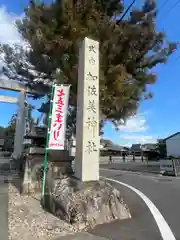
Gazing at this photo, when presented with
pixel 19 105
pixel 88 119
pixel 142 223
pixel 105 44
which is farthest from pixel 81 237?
pixel 19 105

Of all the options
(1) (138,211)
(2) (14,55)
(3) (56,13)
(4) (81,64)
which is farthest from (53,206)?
(2) (14,55)

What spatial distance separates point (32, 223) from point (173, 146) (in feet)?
119

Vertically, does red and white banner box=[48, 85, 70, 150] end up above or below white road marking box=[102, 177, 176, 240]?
above

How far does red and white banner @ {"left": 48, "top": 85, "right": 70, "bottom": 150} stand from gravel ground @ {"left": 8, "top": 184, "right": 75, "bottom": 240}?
6.14 feet

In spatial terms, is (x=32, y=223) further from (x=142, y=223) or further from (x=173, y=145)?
(x=173, y=145)

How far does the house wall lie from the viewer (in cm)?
3702

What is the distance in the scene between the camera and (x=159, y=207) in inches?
236

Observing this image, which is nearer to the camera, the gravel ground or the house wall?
the gravel ground

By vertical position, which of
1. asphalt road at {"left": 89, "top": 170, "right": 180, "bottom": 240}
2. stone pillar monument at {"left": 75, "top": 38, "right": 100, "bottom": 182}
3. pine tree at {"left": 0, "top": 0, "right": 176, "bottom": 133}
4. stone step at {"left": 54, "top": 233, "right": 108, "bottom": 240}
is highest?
pine tree at {"left": 0, "top": 0, "right": 176, "bottom": 133}

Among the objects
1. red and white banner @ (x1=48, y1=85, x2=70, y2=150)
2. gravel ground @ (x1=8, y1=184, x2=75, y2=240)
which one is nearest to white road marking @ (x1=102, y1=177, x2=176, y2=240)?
gravel ground @ (x1=8, y1=184, x2=75, y2=240)

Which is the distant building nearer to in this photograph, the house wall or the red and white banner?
the house wall

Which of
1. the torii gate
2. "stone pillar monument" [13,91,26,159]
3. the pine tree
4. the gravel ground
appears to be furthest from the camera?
"stone pillar monument" [13,91,26,159]

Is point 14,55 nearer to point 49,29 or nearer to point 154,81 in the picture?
point 49,29

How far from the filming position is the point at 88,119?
20.9 ft
